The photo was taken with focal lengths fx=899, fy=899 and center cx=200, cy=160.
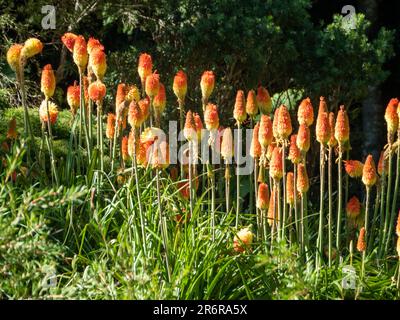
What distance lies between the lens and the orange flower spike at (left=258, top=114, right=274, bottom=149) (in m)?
4.15

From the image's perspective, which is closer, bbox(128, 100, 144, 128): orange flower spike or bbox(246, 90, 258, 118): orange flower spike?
bbox(128, 100, 144, 128): orange flower spike

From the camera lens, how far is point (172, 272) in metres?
3.90

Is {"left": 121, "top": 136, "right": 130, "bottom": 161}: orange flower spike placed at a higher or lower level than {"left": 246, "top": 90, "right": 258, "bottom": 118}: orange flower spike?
lower

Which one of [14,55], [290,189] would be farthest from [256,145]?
[14,55]

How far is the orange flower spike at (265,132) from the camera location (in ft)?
13.6

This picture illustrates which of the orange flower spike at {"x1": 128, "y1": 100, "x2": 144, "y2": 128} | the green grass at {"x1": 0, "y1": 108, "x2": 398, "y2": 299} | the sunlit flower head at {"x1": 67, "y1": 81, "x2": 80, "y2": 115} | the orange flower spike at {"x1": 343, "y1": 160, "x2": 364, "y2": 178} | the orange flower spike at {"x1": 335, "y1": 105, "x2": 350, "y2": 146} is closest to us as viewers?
the green grass at {"x1": 0, "y1": 108, "x2": 398, "y2": 299}

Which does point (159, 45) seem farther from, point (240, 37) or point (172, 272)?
point (172, 272)

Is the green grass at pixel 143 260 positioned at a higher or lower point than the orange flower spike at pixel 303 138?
lower

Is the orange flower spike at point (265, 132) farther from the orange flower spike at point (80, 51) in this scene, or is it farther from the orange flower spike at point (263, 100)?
the orange flower spike at point (80, 51)

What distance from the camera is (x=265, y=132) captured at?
4.18 m

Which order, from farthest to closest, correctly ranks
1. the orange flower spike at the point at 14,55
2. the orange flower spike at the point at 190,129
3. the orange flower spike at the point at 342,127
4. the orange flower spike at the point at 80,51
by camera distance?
1. the orange flower spike at the point at 80,51
2. the orange flower spike at the point at 14,55
3. the orange flower spike at the point at 342,127
4. the orange flower spike at the point at 190,129

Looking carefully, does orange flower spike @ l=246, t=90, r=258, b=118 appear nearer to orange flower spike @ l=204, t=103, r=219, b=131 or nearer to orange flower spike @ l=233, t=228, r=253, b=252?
orange flower spike @ l=204, t=103, r=219, b=131

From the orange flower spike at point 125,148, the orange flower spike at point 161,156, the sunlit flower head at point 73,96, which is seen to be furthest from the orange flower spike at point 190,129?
Result: the sunlit flower head at point 73,96

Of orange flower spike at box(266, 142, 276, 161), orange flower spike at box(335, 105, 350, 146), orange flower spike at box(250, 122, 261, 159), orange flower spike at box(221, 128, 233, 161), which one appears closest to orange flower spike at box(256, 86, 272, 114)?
orange flower spike at box(266, 142, 276, 161)
